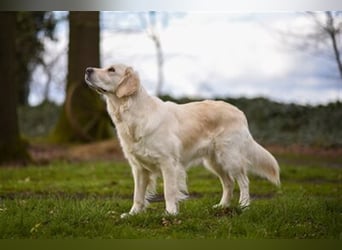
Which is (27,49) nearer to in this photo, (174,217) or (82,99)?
(82,99)

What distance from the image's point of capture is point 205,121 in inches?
187

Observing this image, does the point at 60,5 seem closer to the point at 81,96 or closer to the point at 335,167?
the point at 81,96

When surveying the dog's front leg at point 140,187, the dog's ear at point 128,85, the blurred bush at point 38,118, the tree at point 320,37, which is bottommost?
the blurred bush at point 38,118

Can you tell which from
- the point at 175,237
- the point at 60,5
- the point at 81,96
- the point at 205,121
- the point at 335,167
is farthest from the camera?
the point at 81,96

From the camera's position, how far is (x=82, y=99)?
25.5ft

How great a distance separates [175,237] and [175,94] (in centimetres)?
262

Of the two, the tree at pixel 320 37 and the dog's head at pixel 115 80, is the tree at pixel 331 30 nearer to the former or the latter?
the tree at pixel 320 37

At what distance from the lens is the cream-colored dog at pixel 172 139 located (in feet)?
14.6

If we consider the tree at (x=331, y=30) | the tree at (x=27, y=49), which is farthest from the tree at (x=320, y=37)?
the tree at (x=27, y=49)

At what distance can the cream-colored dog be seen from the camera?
4.46 metres

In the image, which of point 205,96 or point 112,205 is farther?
point 205,96

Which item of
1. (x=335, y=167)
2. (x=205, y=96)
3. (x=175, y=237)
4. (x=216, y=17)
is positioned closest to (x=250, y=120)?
(x=205, y=96)

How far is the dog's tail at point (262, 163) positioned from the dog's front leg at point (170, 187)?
0.74 m

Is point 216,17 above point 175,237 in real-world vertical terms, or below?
above
